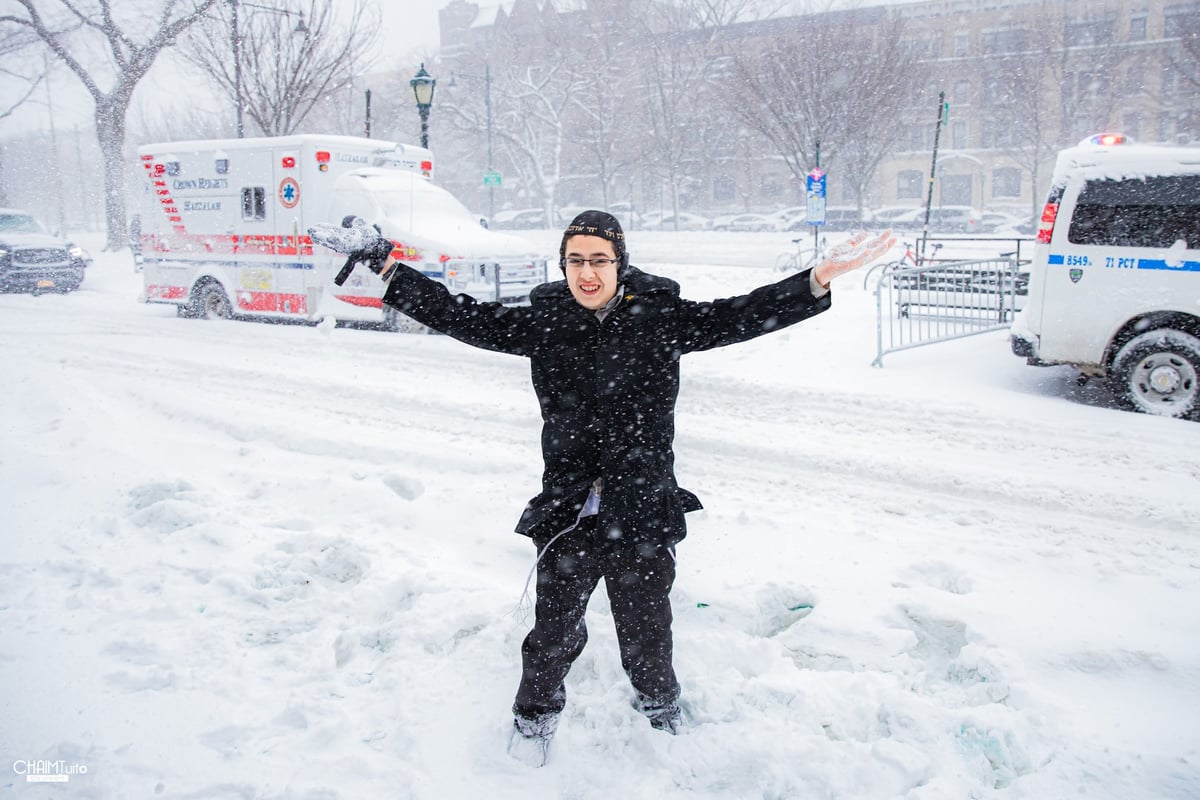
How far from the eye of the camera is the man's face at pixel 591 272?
2.76 meters

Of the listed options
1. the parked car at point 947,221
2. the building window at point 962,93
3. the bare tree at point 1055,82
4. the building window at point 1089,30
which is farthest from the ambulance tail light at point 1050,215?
the building window at point 962,93

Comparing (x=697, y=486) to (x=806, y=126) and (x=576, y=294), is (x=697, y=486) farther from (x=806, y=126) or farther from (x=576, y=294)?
(x=806, y=126)

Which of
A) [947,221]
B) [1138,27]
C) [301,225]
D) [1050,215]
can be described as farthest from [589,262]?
[1138,27]

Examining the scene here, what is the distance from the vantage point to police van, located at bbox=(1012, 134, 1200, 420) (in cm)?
733

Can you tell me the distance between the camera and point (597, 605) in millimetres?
4066

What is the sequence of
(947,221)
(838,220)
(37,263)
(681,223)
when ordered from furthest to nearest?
1. (681,223)
2. (838,220)
3. (947,221)
4. (37,263)

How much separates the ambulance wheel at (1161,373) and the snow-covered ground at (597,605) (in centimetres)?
43

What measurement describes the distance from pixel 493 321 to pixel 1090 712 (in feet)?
8.98

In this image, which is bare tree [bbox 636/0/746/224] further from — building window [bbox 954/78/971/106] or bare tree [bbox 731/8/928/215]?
building window [bbox 954/78/971/106]

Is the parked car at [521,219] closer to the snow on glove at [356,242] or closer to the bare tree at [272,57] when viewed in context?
the bare tree at [272,57]

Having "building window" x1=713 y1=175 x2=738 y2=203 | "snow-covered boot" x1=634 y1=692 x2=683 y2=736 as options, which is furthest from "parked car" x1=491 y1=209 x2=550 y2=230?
"snow-covered boot" x1=634 y1=692 x2=683 y2=736

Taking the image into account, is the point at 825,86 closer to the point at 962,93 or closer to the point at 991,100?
the point at 991,100

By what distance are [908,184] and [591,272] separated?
57141mm

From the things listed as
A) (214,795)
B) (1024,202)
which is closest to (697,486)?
(214,795)
